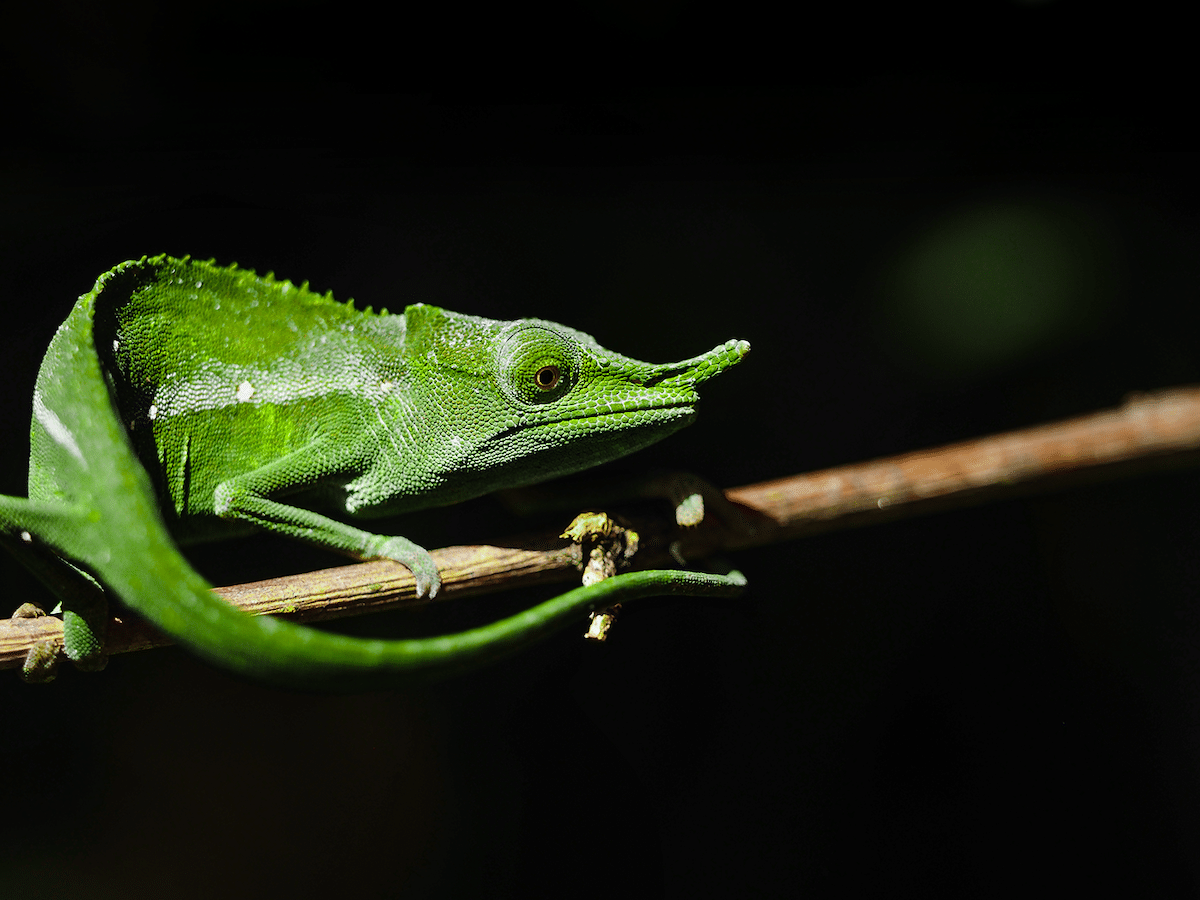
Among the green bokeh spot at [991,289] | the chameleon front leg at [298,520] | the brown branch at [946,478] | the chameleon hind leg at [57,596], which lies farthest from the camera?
the green bokeh spot at [991,289]

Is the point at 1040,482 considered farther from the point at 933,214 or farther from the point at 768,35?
the point at 768,35

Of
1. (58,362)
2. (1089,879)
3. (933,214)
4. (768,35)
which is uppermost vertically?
(768,35)

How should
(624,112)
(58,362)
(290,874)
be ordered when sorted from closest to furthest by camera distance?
(58,362), (290,874), (624,112)

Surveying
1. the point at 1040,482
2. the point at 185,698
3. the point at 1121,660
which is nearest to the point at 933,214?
the point at 1040,482

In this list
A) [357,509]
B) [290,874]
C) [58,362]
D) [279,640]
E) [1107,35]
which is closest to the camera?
[279,640]

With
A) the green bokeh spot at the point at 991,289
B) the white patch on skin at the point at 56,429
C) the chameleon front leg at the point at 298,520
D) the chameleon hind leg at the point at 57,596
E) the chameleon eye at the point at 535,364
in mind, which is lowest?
the chameleon hind leg at the point at 57,596

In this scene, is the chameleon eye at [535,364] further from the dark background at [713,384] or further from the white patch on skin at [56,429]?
the white patch on skin at [56,429]

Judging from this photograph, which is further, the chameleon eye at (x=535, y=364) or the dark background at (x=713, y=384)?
the dark background at (x=713, y=384)

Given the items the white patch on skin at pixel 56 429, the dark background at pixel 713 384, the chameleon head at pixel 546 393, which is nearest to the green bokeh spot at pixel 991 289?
the dark background at pixel 713 384
